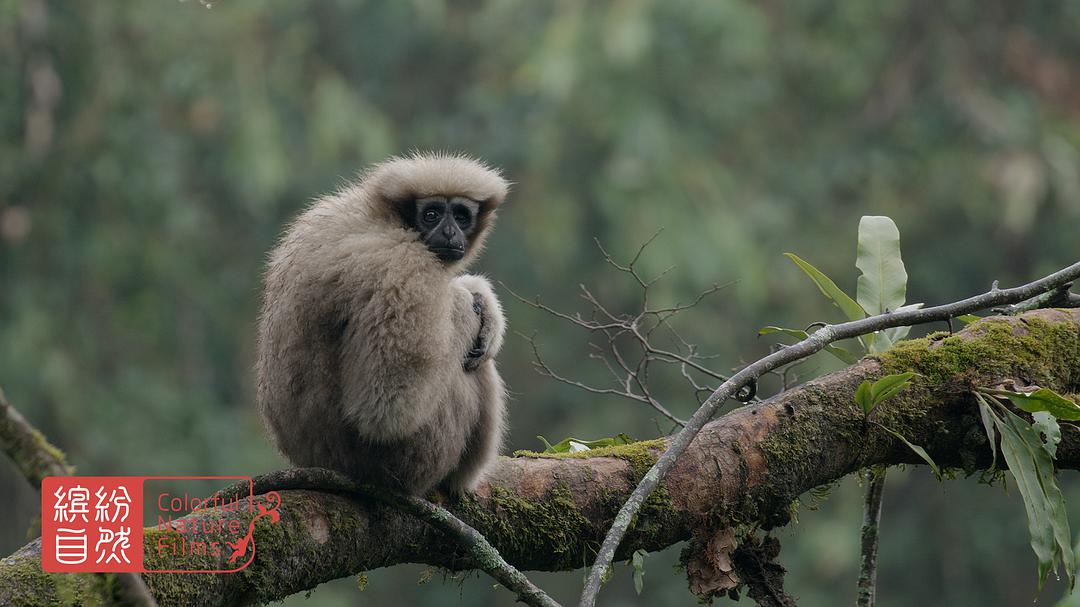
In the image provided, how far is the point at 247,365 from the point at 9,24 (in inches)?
271

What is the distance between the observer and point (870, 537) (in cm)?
497

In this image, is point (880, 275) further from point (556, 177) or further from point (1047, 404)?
point (556, 177)

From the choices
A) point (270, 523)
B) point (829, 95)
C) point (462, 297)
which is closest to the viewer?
point (270, 523)

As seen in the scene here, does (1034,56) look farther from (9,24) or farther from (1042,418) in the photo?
(1042,418)

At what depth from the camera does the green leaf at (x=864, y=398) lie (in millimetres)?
4414

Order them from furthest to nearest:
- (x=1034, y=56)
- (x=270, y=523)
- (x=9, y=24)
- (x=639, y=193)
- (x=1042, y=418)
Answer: (x=1034, y=56) → (x=639, y=193) → (x=9, y=24) → (x=1042, y=418) → (x=270, y=523)

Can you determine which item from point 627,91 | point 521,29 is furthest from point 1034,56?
point 521,29

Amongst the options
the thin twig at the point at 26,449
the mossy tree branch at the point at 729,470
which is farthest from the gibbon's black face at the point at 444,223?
the thin twig at the point at 26,449

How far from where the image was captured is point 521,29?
20.8 m

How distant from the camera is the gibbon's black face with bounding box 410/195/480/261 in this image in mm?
5246

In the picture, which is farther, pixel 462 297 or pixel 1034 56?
pixel 1034 56

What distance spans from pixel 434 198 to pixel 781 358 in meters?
1.88

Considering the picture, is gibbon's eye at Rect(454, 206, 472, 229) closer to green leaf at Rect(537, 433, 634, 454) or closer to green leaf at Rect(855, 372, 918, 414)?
green leaf at Rect(537, 433, 634, 454)

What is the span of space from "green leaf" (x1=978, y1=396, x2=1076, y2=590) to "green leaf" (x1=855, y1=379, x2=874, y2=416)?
1.39ft
